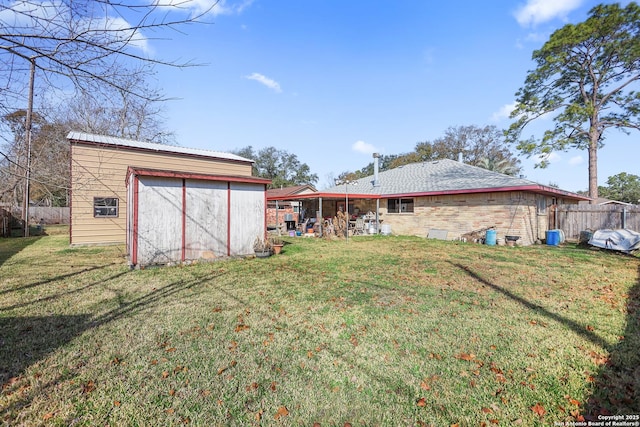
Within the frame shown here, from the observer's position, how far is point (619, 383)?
2494 mm

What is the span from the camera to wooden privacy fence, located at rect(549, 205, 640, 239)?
1219 centimetres

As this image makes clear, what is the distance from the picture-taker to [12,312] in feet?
13.4

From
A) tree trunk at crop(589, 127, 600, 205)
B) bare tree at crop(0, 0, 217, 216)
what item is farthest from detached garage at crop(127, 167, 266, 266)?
tree trunk at crop(589, 127, 600, 205)

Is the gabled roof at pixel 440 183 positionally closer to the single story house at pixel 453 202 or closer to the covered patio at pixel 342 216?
the single story house at pixel 453 202

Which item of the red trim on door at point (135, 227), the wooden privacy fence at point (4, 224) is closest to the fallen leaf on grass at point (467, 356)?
the red trim on door at point (135, 227)

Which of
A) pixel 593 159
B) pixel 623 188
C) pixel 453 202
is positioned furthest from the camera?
pixel 623 188

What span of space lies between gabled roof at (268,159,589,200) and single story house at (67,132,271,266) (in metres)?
6.54

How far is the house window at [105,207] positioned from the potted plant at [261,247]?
280 inches

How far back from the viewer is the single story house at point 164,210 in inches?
285

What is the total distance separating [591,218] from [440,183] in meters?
6.77

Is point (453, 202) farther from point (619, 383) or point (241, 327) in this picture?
point (241, 327)

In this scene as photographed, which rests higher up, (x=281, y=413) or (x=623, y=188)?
(x=623, y=188)

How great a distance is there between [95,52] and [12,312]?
160 inches

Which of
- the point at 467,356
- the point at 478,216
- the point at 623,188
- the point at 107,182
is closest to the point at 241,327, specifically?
the point at 467,356
